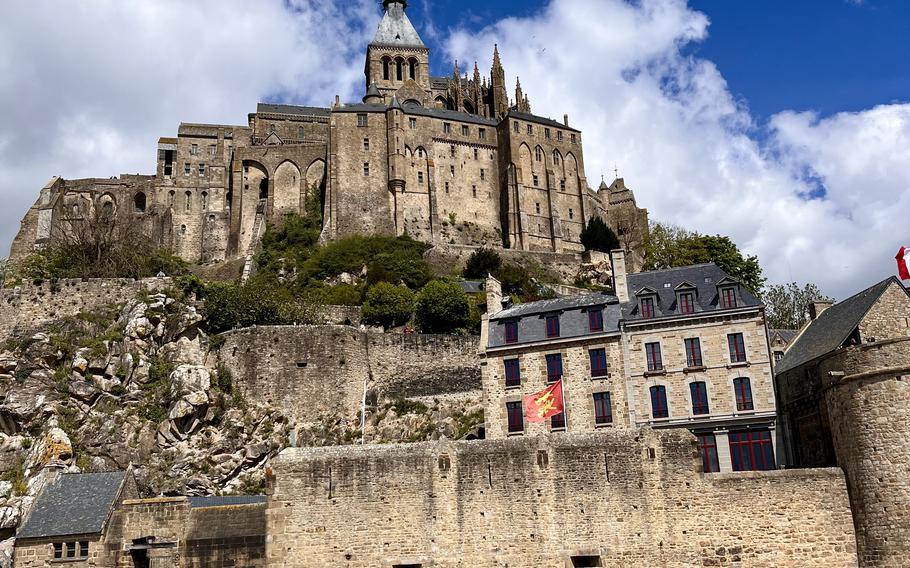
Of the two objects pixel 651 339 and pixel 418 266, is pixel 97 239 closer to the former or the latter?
pixel 418 266

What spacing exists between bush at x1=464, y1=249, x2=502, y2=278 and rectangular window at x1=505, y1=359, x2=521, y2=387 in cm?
3171

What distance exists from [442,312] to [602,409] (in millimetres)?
19642

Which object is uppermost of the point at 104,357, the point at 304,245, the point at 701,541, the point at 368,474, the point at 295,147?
the point at 295,147

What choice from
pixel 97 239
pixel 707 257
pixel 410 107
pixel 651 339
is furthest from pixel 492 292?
pixel 410 107

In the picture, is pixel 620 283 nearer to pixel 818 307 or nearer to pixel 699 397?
pixel 699 397

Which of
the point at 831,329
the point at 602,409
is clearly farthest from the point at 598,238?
the point at 831,329

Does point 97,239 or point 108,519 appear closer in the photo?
point 108,519

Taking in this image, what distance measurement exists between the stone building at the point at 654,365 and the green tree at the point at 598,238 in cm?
4463

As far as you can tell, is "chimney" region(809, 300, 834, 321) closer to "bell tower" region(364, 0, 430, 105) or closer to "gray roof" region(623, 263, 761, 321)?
"gray roof" region(623, 263, 761, 321)

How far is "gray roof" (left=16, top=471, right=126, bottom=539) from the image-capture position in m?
26.5

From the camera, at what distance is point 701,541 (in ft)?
75.5

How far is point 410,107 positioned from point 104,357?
4760cm

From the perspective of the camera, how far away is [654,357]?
1335 inches

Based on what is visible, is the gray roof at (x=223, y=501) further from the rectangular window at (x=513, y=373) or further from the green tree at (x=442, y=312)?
the green tree at (x=442, y=312)
